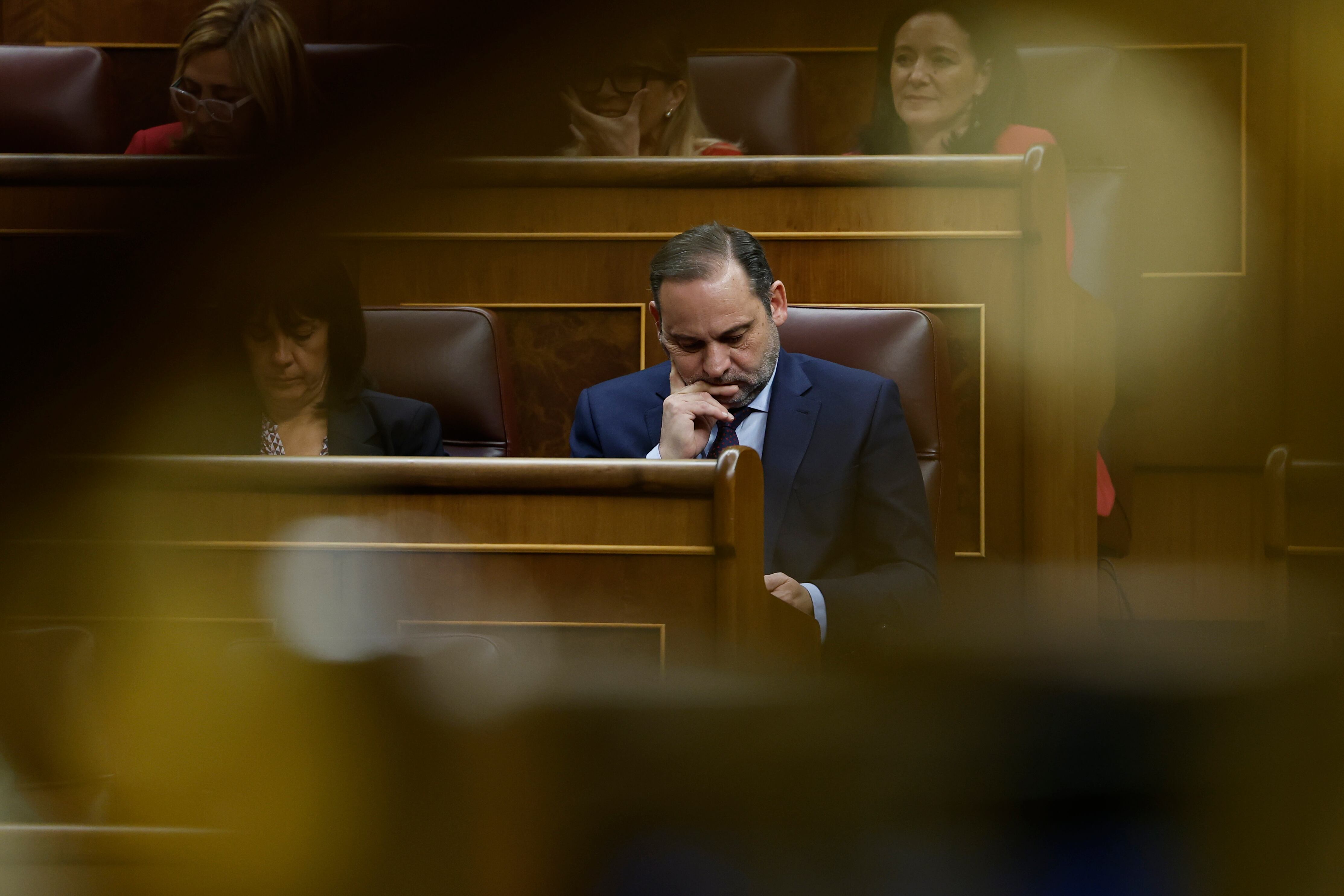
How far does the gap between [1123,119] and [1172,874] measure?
50.1 inches

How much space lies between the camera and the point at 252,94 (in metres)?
0.07

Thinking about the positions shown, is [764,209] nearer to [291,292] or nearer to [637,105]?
[637,105]

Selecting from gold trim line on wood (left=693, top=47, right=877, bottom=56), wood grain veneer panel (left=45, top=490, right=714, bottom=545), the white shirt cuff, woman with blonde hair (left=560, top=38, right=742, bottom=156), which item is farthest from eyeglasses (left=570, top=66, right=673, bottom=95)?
gold trim line on wood (left=693, top=47, right=877, bottom=56)

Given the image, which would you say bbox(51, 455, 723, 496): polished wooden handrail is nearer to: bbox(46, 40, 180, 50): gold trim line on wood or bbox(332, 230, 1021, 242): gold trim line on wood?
bbox(332, 230, 1021, 242): gold trim line on wood

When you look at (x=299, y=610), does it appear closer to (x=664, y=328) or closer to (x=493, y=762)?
(x=493, y=762)

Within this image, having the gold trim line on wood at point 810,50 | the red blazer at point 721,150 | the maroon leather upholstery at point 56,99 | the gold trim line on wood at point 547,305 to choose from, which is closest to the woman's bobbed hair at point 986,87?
the red blazer at point 721,150

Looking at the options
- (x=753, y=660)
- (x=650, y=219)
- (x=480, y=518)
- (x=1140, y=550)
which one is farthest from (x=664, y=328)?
(x=1140, y=550)

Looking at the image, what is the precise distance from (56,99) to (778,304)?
0.83m

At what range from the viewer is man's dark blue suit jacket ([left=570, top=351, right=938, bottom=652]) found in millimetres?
616

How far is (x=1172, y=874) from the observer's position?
0.51 ft

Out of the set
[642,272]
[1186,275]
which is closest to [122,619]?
[642,272]

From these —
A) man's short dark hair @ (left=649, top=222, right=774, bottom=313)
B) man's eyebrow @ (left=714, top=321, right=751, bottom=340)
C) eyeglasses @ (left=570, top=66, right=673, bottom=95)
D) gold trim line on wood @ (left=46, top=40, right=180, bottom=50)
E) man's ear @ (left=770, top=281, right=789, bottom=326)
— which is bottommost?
eyeglasses @ (left=570, top=66, right=673, bottom=95)

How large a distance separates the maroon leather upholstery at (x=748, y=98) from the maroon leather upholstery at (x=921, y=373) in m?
0.54

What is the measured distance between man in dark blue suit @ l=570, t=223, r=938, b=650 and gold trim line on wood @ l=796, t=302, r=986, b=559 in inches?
4.0
